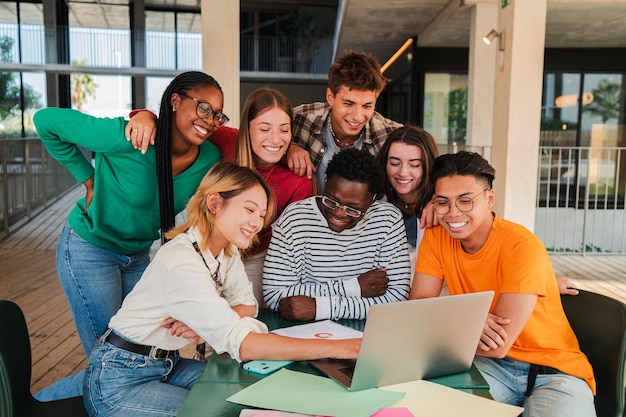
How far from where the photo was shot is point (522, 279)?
1.95 m

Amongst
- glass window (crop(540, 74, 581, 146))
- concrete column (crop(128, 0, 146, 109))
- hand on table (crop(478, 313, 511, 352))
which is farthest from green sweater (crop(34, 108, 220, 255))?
concrete column (crop(128, 0, 146, 109))

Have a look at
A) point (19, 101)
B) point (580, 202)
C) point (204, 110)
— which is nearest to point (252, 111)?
point (204, 110)

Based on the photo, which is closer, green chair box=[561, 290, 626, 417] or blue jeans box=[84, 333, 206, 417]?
blue jeans box=[84, 333, 206, 417]

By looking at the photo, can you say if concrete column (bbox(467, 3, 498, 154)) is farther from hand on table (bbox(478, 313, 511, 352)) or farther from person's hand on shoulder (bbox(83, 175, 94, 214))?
hand on table (bbox(478, 313, 511, 352))

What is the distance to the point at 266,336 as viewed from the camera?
1699mm

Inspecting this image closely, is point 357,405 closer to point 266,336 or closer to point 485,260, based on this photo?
point 266,336

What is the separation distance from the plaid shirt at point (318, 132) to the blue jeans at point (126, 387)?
4.65 ft

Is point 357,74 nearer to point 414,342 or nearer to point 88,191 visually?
point 88,191

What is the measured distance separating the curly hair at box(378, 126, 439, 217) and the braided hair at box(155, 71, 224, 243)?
803mm

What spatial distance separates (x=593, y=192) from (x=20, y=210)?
32.3ft

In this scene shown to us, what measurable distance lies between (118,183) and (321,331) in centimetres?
111

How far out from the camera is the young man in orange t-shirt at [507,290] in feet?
6.22

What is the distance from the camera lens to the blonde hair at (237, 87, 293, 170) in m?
2.49

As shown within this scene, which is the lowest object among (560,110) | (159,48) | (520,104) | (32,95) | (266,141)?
(266,141)
